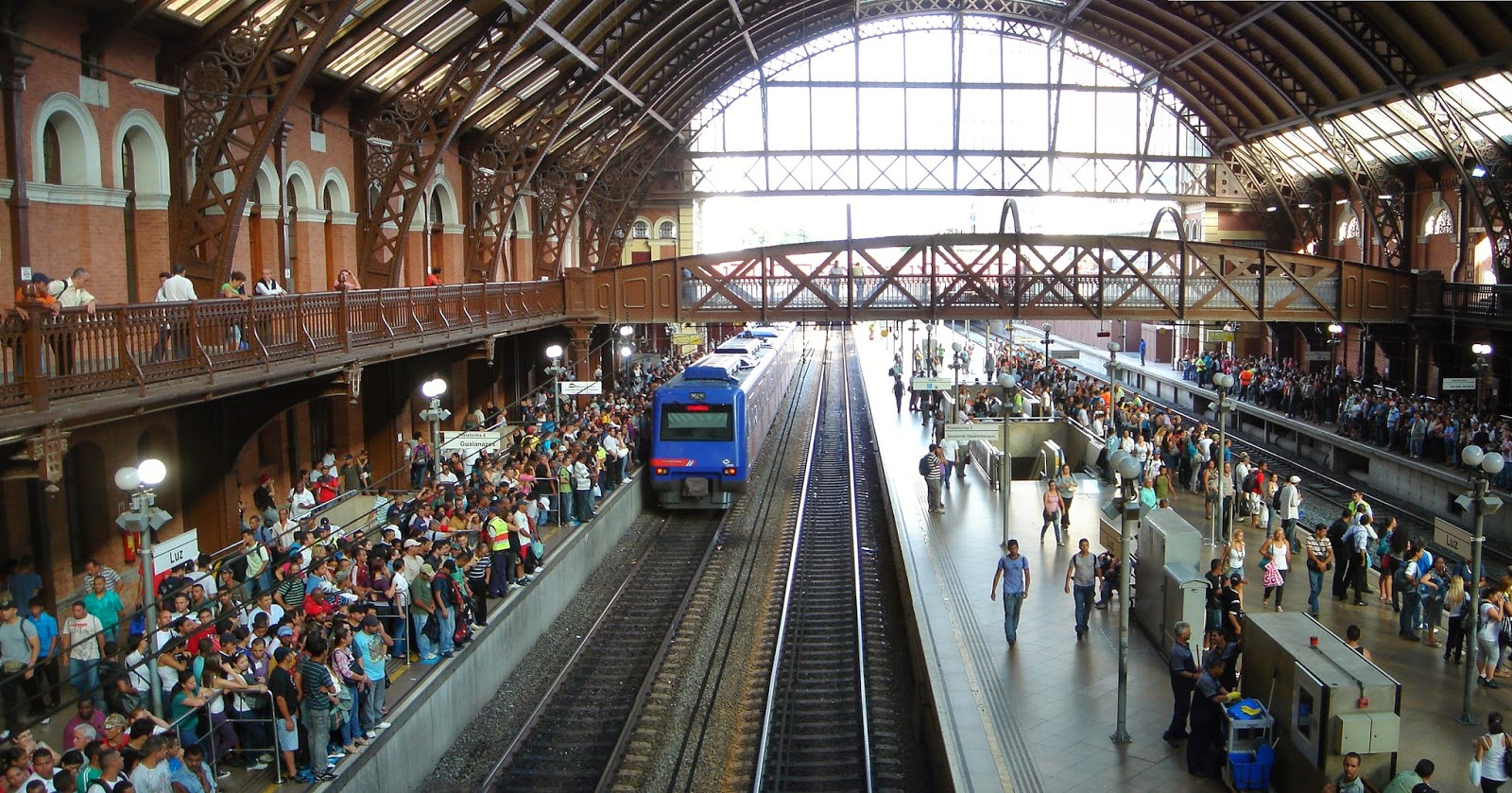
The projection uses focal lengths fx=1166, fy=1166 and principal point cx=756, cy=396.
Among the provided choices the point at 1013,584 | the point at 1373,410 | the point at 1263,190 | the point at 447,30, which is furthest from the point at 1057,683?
the point at 1263,190

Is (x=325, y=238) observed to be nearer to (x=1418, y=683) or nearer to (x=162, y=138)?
(x=162, y=138)

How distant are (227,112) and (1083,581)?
13179 mm

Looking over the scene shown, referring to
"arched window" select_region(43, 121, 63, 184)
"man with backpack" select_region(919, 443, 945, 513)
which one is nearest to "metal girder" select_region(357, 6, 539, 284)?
"arched window" select_region(43, 121, 63, 184)

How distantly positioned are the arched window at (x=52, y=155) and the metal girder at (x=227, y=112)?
5.09 feet

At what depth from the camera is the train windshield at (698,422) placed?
2403 centimetres

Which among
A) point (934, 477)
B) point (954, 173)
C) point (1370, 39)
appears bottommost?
point (934, 477)

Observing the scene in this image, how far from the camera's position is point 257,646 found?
33.7 ft

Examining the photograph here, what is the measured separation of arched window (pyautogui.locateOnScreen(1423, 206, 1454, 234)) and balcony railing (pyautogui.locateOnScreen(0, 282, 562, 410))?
29.3m

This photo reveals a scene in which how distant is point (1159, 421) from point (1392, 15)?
11271 millimetres

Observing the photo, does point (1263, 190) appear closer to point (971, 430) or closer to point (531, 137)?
point (531, 137)

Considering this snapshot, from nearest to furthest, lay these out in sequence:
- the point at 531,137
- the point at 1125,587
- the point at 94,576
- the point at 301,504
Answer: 1. the point at 94,576
2. the point at 1125,587
3. the point at 301,504
4. the point at 531,137

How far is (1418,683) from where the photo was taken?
43.1ft

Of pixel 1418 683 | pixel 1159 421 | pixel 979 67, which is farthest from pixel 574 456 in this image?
pixel 979 67

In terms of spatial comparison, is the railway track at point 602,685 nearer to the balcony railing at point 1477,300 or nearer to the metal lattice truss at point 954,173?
the balcony railing at point 1477,300
